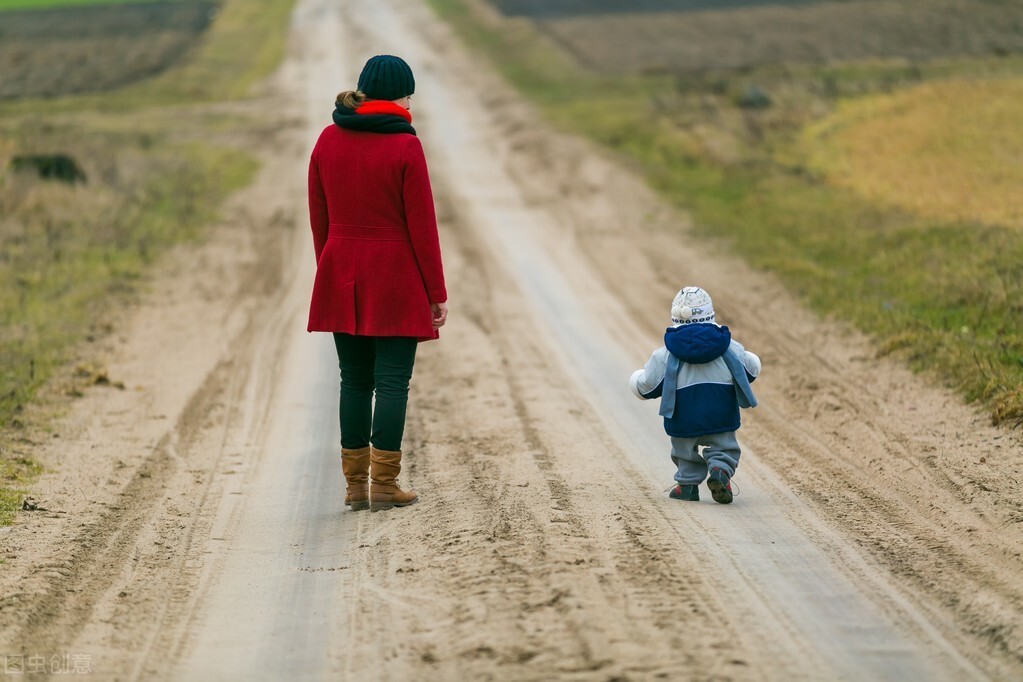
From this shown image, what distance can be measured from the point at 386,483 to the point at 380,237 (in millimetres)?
1314

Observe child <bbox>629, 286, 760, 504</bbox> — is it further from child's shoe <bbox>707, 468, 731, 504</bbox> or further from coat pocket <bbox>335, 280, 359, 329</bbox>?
coat pocket <bbox>335, 280, 359, 329</bbox>

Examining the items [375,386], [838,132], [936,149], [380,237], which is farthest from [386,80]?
[838,132]

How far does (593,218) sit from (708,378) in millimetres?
10728

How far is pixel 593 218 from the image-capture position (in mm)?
16750

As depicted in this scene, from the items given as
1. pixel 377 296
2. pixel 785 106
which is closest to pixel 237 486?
pixel 377 296

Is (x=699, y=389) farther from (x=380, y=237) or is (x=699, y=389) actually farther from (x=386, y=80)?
(x=386, y=80)

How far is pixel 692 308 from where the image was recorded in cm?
618

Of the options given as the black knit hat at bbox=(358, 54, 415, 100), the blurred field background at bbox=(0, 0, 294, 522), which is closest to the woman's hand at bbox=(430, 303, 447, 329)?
the black knit hat at bbox=(358, 54, 415, 100)

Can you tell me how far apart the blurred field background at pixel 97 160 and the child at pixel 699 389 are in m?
3.66

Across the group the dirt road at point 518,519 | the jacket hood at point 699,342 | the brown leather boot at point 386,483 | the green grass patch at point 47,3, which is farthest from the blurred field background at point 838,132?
the green grass patch at point 47,3

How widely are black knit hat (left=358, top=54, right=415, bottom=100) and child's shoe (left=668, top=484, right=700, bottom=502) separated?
2.56 m

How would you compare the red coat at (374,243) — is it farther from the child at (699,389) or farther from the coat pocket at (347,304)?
the child at (699,389)

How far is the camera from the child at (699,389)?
615 cm

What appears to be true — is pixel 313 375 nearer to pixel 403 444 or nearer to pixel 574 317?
pixel 403 444
